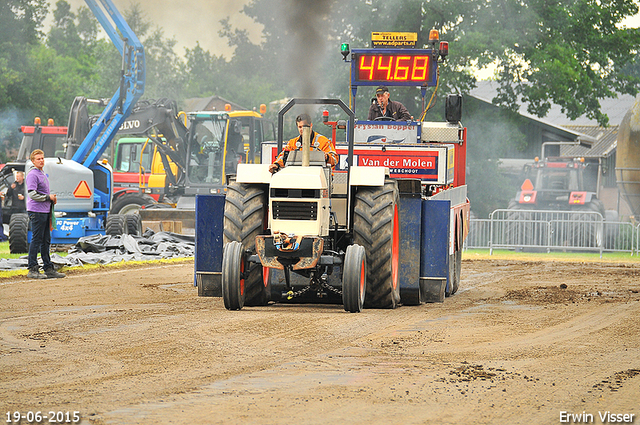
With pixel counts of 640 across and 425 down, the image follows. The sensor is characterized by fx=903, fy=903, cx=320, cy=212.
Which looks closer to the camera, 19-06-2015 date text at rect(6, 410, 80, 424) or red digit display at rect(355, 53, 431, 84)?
Answer: 19-06-2015 date text at rect(6, 410, 80, 424)

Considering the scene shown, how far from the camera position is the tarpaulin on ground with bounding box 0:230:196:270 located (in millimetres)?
16062

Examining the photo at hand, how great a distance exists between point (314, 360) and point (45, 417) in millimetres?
2338

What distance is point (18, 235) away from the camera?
17.9 m

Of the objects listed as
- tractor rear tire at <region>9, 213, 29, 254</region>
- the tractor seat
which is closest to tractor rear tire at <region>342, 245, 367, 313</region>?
the tractor seat

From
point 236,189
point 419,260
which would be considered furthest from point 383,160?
point 236,189

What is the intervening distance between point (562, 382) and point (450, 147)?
6.54m

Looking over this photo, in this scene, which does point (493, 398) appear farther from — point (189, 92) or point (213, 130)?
point (189, 92)

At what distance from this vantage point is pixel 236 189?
9.87m

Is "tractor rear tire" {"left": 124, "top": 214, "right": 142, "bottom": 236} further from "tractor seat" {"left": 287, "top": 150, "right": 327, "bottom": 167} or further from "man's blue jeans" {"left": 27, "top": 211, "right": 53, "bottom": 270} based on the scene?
"tractor seat" {"left": 287, "top": 150, "right": 327, "bottom": 167}

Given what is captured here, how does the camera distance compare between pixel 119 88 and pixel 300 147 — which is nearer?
pixel 300 147

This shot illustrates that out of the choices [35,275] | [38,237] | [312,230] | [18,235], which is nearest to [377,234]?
[312,230]

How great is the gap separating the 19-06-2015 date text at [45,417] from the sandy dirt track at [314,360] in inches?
1.9

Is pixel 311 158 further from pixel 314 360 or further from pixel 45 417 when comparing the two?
pixel 45 417

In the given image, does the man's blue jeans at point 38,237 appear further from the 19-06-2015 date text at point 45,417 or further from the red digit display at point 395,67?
the 19-06-2015 date text at point 45,417
